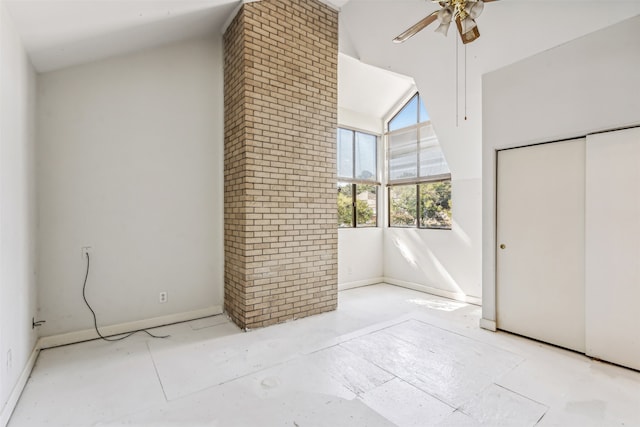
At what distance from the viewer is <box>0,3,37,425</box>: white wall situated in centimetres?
200

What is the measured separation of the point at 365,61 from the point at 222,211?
2985 millimetres

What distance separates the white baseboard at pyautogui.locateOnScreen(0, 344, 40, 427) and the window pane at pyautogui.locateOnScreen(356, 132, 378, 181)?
478 centimetres

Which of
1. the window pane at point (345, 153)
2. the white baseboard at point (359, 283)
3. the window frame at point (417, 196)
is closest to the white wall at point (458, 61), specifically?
the window frame at point (417, 196)

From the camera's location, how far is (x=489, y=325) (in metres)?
3.50

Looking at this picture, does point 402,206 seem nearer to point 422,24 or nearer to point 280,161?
point 280,161

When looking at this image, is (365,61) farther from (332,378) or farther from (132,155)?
(332,378)

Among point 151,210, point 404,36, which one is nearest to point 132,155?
point 151,210

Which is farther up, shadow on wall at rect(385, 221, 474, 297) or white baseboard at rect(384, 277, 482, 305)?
shadow on wall at rect(385, 221, 474, 297)

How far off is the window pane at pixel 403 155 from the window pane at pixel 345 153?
0.84 m

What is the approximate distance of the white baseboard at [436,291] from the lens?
181 inches

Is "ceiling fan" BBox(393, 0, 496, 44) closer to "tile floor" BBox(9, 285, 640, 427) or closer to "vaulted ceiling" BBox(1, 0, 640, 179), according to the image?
"vaulted ceiling" BBox(1, 0, 640, 179)

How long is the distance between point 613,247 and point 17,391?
480cm

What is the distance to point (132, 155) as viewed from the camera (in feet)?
11.4

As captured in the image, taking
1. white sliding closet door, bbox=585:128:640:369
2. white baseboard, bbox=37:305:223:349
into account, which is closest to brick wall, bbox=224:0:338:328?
white baseboard, bbox=37:305:223:349
